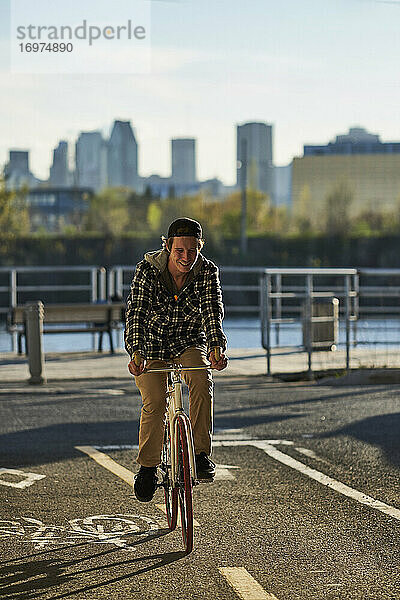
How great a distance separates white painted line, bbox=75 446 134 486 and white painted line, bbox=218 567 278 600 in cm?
248

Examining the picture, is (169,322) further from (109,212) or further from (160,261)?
(109,212)

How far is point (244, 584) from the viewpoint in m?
5.59

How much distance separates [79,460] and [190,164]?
104 metres

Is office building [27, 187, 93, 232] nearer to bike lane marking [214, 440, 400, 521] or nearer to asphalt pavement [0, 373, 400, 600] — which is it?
asphalt pavement [0, 373, 400, 600]

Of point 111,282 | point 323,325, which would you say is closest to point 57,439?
point 323,325

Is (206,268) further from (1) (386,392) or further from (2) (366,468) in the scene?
(1) (386,392)

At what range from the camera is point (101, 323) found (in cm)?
1905

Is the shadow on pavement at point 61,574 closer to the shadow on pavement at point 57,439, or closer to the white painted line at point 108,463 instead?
the white painted line at point 108,463

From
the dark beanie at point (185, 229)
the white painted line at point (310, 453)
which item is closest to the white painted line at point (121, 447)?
the white painted line at point (310, 453)

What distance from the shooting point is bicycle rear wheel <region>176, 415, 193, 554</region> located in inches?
240

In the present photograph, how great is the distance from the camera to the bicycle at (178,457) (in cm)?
615

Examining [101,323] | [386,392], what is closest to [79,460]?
[386,392]

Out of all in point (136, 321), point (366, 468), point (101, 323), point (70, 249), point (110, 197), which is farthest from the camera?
point (110, 197)

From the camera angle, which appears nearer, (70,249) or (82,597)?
(82,597)
